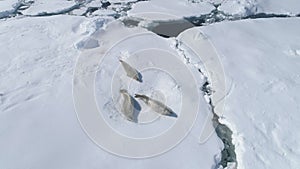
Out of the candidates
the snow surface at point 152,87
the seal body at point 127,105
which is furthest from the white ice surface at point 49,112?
the seal body at point 127,105

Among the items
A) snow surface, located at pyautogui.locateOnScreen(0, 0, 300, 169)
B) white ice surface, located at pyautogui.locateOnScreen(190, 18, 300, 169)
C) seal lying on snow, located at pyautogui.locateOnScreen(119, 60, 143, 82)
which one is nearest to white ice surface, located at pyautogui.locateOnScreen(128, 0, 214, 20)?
snow surface, located at pyautogui.locateOnScreen(0, 0, 300, 169)

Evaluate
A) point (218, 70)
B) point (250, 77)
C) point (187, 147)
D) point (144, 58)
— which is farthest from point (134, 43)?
point (187, 147)

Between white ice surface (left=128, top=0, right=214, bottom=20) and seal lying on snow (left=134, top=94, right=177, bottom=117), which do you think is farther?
white ice surface (left=128, top=0, right=214, bottom=20)

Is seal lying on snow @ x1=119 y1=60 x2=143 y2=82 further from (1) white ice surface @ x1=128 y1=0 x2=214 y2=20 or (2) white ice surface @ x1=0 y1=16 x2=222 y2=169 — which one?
(1) white ice surface @ x1=128 y1=0 x2=214 y2=20

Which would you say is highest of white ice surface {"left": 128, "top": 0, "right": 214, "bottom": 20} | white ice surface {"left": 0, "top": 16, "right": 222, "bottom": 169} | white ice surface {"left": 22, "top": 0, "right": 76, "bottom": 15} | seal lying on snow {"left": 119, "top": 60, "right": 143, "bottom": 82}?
white ice surface {"left": 128, "top": 0, "right": 214, "bottom": 20}

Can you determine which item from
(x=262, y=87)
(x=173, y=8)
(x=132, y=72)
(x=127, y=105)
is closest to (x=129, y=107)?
(x=127, y=105)

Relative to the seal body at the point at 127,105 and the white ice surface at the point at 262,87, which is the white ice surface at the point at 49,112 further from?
the seal body at the point at 127,105

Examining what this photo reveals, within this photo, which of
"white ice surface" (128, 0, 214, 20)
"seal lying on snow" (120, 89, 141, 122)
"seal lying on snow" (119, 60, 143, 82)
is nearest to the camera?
"seal lying on snow" (120, 89, 141, 122)
